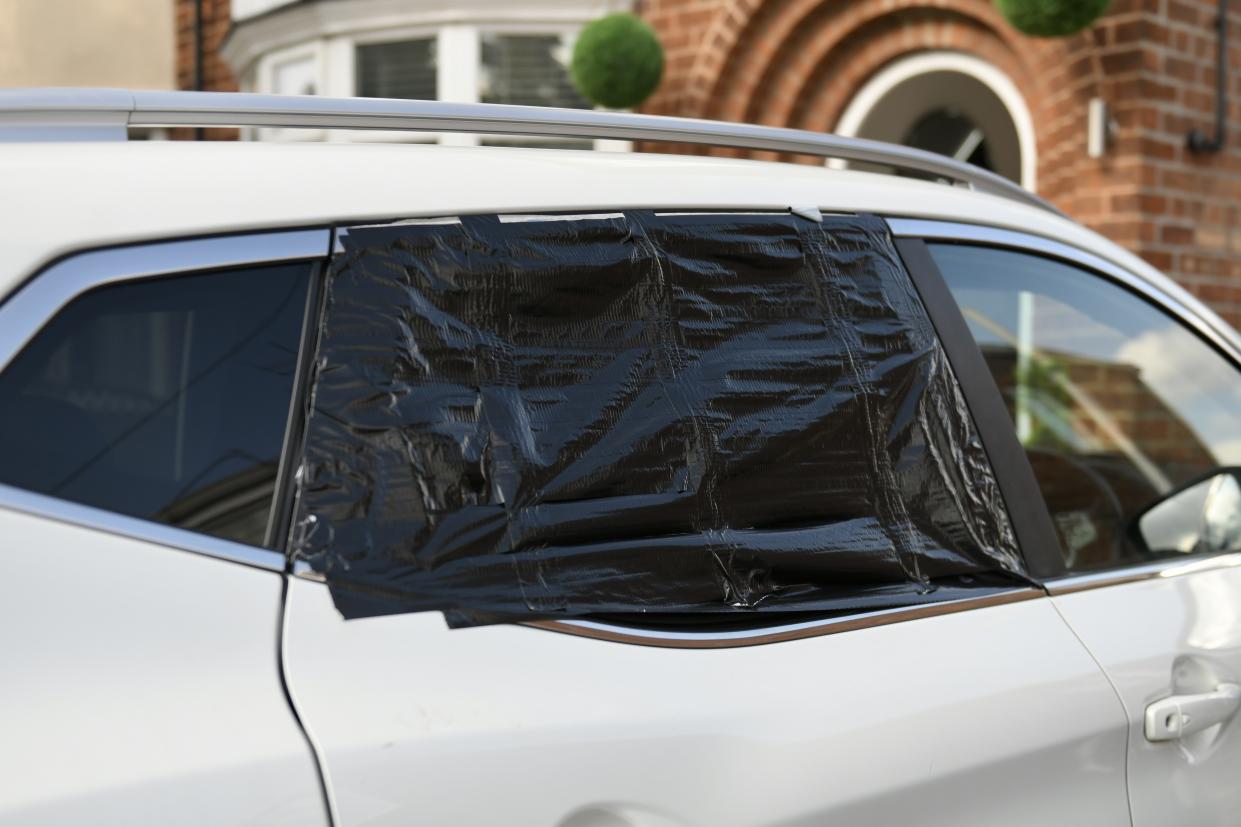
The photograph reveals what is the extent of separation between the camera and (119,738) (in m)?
1.00

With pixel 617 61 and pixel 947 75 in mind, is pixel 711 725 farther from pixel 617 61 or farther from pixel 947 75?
pixel 947 75

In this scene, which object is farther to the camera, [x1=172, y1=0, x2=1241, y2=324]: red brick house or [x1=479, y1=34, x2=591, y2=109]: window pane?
[x1=479, y1=34, x2=591, y2=109]: window pane

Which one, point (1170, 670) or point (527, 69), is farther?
point (527, 69)

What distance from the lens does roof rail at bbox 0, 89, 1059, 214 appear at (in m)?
1.26

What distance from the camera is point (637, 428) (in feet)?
4.55

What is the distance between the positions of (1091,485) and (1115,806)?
1.71m

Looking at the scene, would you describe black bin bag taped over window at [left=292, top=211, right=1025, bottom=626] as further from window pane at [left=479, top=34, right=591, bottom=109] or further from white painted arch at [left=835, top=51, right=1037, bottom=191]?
window pane at [left=479, top=34, right=591, bottom=109]

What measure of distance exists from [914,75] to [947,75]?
0.60 ft

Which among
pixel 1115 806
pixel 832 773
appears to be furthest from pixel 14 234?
pixel 1115 806

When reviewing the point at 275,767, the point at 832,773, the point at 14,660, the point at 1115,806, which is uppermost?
the point at 14,660

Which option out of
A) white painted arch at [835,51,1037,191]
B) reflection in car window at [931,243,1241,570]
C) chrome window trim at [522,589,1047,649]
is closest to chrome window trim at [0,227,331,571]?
chrome window trim at [522,589,1047,649]

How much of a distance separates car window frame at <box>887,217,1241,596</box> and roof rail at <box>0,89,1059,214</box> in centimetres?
19

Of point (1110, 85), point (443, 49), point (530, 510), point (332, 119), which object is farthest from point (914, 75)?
point (530, 510)

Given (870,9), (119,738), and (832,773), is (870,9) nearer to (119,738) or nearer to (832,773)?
(832,773)
